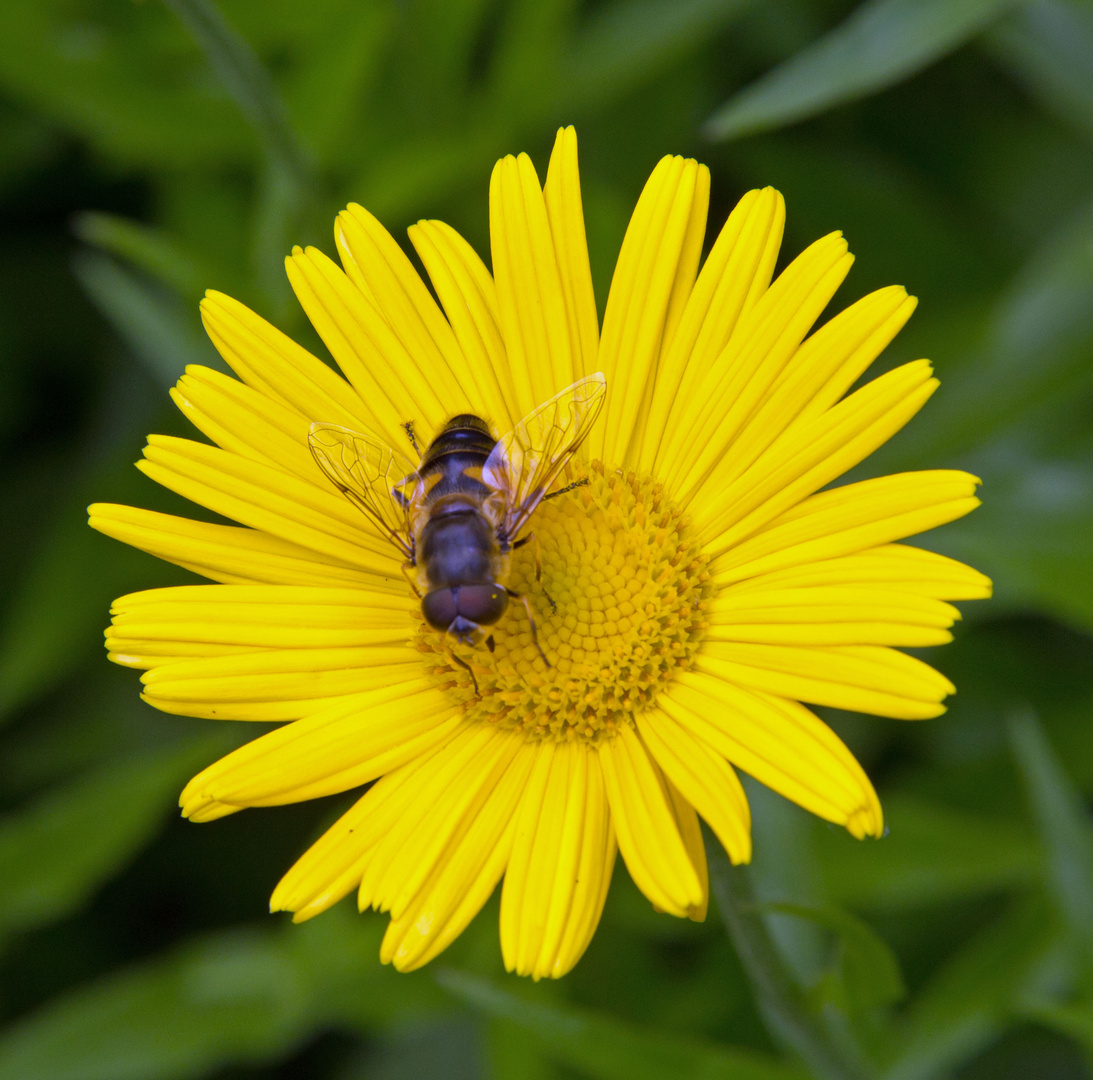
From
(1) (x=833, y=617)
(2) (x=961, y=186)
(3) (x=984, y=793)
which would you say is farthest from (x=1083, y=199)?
(1) (x=833, y=617)

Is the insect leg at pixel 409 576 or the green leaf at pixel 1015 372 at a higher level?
the insect leg at pixel 409 576

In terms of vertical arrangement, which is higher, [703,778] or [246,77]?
[246,77]

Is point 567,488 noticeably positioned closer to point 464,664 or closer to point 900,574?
point 464,664

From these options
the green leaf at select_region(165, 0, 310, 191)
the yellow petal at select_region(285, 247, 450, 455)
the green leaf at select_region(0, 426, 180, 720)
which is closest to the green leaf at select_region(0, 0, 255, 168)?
the green leaf at select_region(165, 0, 310, 191)

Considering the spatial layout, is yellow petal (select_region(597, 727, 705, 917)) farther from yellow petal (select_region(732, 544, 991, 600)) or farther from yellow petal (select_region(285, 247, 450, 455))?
yellow petal (select_region(285, 247, 450, 455))

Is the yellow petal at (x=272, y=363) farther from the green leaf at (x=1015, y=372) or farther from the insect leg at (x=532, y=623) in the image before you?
the green leaf at (x=1015, y=372)

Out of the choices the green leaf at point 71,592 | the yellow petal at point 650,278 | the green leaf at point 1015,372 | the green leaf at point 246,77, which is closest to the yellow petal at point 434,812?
the yellow petal at point 650,278

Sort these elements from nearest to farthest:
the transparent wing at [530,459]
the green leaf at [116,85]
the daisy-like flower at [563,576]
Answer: the daisy-like flower at [563,576]
the transparent wing at [530,459]
the green leaf at [116,85]

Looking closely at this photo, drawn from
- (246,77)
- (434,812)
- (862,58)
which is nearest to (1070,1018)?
(434,812)
